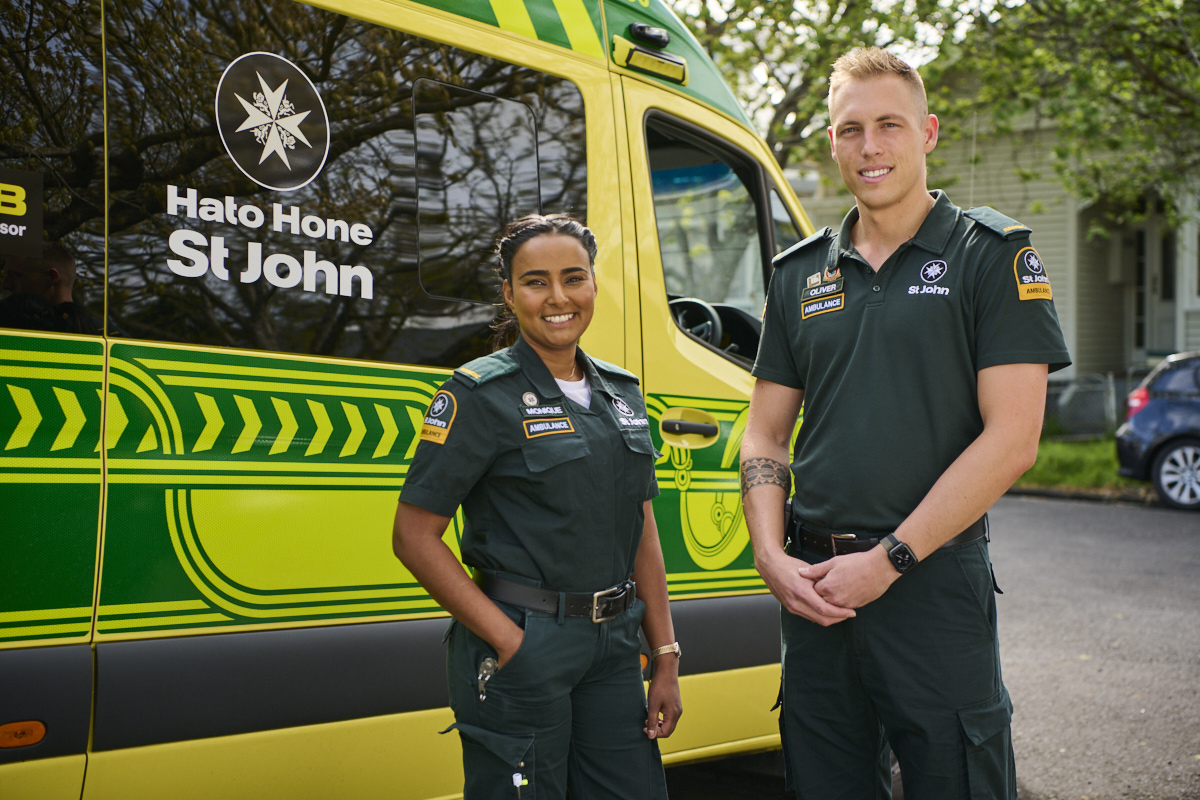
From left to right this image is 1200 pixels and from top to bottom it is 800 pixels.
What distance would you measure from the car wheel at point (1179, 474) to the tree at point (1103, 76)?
3.40 metres

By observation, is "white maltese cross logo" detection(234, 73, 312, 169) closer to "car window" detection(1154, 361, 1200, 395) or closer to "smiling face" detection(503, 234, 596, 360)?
"smiling face" detection(503, 234, 596, 360)

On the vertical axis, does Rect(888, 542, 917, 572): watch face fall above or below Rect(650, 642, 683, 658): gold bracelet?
above

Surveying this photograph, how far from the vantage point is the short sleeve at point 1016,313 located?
194 centimetres

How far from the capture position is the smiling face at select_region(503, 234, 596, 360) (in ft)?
6.76

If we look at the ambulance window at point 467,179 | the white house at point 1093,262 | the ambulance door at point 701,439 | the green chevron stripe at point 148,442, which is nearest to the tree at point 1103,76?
the white house at point 1093,262

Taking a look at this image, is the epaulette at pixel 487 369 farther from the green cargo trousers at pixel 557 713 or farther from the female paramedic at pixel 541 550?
the green cargo trousers at pixel 557 713

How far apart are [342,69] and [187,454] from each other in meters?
A: 1.01

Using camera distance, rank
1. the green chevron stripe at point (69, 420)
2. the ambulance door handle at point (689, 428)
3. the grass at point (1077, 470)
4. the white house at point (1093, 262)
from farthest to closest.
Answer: the white house at point (1093, 262) → the grass at point (1077, 470) → the ambulance door handle at point (689, 428) → the green chevron stripe at point (69, 420)

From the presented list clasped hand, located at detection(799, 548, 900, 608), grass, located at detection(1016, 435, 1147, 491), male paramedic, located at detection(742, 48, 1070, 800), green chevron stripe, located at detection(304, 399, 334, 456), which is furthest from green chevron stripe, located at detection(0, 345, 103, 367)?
grass, located at detection(1016, 435, 1147, 491)

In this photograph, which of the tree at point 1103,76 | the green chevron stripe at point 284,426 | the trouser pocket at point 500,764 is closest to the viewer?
the trouser pocket at point 500,764

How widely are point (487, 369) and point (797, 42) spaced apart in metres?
11.2

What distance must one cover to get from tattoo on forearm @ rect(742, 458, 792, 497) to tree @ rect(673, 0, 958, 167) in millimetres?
9699

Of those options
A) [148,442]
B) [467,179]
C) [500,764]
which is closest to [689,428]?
[467,179]

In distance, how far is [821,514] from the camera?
212 centimetres
